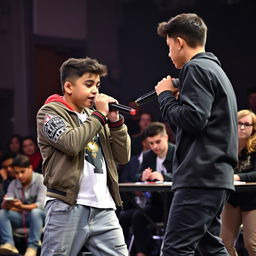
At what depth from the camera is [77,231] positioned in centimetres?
288

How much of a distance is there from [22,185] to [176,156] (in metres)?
3.62

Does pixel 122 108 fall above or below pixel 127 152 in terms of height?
above

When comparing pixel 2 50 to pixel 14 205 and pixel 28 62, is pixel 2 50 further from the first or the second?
pixel 14 205

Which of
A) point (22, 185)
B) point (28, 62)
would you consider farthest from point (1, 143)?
point (22, 185)

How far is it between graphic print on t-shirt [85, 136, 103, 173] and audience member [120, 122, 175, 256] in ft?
7.29

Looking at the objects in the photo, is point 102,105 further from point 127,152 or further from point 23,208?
point 23,208

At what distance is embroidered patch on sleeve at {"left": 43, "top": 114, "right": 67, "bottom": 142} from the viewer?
113 inches

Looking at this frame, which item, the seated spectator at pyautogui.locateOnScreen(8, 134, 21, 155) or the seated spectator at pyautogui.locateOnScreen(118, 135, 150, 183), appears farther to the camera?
the seated spectator at pyautogui.locateOnScreen(8, 134, 21, 155)

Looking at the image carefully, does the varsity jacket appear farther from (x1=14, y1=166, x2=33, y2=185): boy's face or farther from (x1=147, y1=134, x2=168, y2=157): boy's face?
(x1=14, y1=166, x2=33, y2=185): boy's face

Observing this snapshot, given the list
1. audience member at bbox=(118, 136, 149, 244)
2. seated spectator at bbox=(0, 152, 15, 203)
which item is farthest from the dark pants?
seated spectator at bbox=(0, 152, 15, 203)

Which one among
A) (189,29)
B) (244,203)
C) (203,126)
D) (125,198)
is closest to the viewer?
(203,126)

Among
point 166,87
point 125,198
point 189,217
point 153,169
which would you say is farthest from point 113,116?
point 125,198

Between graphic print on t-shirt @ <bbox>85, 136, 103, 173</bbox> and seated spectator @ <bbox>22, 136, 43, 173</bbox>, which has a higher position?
graphic print on t-shirt @ <bbox>85, 136, 103, 173</bbox>

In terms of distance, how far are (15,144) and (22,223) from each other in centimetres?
195
